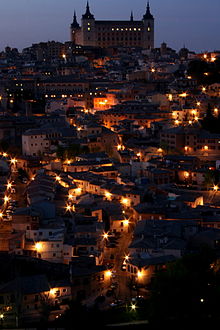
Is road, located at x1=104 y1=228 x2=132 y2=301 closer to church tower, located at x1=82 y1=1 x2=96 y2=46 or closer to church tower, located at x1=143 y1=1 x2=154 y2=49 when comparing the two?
church tower, located at x1=82 y1=1 x2=96 y2=46

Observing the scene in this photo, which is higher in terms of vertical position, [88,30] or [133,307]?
[88,30]

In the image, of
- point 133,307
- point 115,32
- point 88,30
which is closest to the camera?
point 133,307

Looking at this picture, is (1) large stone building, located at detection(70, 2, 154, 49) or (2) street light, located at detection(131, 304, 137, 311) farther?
(1) large stone building, located at detection(70, 2, 154, 49)

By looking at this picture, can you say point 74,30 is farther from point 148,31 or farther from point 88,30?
point 148,31

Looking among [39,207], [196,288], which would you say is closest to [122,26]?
[39,207]

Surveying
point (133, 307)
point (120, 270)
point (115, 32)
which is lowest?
point (133, 307)

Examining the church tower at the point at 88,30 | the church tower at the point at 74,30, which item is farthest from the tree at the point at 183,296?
the church tower at the point at 74,30

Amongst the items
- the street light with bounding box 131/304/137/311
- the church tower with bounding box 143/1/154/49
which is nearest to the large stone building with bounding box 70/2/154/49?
the church tower with bounding box 143/1/154/49

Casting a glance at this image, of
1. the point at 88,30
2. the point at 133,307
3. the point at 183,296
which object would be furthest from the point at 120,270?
the point at 88,30

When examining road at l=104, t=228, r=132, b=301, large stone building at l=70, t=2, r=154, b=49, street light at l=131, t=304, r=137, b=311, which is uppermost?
large stone building at l=70, t=2, r=154, b=49
